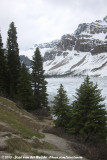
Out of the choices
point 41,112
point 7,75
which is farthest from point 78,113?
point 7,75

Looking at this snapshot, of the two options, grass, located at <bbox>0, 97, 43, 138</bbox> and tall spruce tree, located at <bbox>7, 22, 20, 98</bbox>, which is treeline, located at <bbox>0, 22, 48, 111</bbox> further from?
Answer: grass, located at <bbox>0, 97, 43, 138</bbox>

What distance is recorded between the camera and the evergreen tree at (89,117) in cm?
1213

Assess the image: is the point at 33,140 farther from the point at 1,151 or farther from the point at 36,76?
the point at 36,76

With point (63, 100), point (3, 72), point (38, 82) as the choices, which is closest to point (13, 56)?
point (3, 72)

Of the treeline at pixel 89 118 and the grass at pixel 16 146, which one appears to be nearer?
the grass at pixel 16 146

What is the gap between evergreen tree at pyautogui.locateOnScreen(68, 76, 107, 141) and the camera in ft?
39.8

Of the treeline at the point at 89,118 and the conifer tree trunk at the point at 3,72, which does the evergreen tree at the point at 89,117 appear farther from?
the conifer tree trunk at the point at 3,72

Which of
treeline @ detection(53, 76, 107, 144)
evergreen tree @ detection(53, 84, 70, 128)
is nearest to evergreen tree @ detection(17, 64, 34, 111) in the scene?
evergreen tree @ detection(53, 84, 70, 128)

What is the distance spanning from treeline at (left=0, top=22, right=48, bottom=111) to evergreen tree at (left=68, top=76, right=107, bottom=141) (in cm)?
1170

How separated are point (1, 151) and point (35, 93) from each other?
20232 mm

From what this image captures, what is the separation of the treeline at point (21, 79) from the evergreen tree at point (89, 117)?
11.7 metres

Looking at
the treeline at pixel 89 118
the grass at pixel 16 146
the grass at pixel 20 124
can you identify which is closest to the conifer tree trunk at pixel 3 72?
the grass at pixel 20 124

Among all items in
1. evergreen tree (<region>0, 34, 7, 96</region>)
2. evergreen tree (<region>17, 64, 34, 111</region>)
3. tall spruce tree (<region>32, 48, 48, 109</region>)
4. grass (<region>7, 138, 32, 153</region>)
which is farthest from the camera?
tall spruce tree (<region>32, 48, 48, 109</region>)

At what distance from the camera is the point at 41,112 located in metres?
23.7
